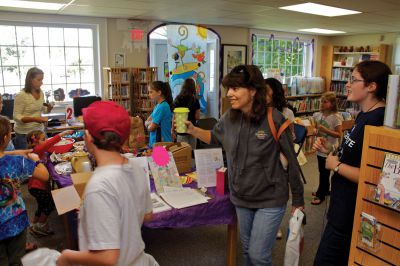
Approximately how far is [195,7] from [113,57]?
199cm

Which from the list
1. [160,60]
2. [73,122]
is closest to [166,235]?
[73,122]

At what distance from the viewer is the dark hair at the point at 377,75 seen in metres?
1.68

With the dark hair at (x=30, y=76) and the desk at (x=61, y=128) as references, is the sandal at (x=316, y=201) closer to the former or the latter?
the desk at (x=61, y=128)

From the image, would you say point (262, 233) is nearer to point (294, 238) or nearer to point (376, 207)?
point (294, 238)

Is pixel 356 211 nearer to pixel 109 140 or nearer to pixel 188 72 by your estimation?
pixel 109 140

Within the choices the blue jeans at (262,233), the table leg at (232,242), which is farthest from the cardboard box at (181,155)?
the blue jeans at (262,233)

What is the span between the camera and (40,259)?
→ 1.28 m

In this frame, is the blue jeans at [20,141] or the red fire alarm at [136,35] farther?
the red fire alarm at [136,35]

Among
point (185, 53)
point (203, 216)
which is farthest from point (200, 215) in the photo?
point (185, 53)

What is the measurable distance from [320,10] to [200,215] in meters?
3.94

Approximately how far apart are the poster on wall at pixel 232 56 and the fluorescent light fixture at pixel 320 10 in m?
2.38

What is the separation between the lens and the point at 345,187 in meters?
1.79

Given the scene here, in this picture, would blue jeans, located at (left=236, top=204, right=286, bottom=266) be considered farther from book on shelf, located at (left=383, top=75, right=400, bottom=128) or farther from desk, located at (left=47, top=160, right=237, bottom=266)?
book on shelf, located at (left=383, top=75, right=400, bottom=128)

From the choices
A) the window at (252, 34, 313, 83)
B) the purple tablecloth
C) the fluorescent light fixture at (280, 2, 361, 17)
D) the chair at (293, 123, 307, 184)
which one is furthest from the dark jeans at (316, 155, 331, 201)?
the window at (252, 34, 313, 83)
